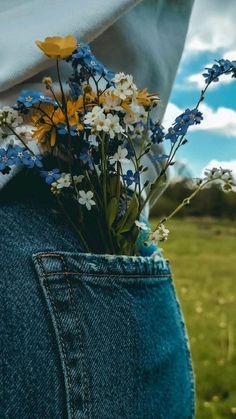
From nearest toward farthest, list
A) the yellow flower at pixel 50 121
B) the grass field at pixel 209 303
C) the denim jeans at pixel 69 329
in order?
the denim jeans at pixel 69 329 < the yellow flower at pixel 50 121 < the grass field at pixel 209 303

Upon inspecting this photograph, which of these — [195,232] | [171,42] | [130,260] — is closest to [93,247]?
[130,260]

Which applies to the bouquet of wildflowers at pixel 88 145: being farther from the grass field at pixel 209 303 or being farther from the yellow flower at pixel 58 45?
the grass field at pixel 209 303

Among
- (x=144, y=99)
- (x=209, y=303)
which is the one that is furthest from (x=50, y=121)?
(x=209, y=303)

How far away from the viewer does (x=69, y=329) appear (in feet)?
4.41

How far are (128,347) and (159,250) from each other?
0.98 feet

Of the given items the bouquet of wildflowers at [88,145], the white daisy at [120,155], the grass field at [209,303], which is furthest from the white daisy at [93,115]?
the grass field at [209,303]

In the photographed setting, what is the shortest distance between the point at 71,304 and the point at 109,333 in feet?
0.32

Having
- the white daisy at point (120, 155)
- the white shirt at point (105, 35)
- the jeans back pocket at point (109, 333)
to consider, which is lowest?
the jeans back pocket at point (109, 333)

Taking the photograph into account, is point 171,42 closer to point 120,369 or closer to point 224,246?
point 120,369

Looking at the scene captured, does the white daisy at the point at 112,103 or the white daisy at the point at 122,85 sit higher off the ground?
the white daisy at the point at 122,85

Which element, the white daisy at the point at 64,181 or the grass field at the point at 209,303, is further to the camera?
the grass field at the point at 209,303

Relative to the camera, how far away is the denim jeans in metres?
1.30

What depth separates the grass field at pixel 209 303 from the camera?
15.9ft

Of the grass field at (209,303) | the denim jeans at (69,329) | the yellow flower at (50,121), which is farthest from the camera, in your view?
the grass field at (209,303)
